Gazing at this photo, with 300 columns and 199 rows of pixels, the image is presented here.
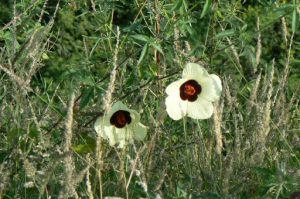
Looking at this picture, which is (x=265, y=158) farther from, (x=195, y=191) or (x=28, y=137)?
(x=28, y=137)

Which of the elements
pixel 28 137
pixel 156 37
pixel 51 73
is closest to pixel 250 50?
pixel 156 37

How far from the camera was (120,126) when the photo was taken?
9.57 feet

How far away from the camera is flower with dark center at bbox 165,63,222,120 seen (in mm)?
2920

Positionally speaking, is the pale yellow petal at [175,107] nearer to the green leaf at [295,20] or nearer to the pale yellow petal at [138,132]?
the pale yellow petal at [138,132]

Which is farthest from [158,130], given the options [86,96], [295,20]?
[295,20]

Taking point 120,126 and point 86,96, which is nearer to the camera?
point 120,126

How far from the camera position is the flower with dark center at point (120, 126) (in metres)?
2.86

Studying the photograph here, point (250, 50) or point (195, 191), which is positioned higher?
point (250, 50)

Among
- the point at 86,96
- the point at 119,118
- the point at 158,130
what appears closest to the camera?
the point at 158,130

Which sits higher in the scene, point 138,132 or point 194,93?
point 194,93

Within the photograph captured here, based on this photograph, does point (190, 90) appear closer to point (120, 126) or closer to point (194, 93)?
point (194, 93)

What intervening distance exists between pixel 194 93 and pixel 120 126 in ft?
0.87

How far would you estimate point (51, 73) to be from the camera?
634 cm

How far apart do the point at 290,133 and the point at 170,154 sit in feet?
2.03
